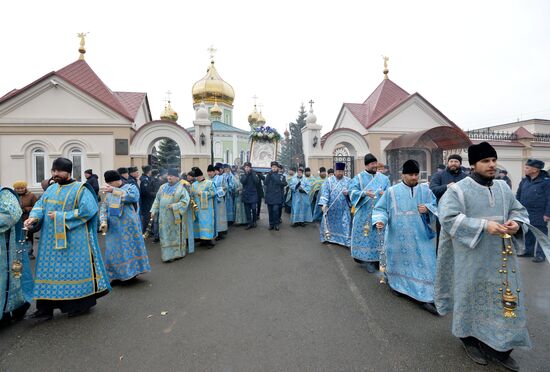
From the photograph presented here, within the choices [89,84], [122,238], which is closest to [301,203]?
[122,238]

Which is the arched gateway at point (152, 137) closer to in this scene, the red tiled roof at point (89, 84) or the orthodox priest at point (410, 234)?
the red tiled roof at point (89, 84)

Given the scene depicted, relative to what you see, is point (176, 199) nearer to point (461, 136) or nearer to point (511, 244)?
point (511, 244)

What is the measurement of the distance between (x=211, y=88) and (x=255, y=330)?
3264 centimetres

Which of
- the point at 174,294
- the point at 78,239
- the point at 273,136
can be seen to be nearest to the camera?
the point at 78,239

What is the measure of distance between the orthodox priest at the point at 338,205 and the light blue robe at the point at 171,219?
125 inches

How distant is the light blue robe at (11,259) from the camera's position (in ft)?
10.6

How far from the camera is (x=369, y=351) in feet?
9.21

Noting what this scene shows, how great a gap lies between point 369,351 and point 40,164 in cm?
1539

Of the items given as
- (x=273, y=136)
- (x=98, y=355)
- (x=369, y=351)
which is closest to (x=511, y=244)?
(x=369, y=351)

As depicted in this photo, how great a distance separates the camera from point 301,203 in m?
10.0

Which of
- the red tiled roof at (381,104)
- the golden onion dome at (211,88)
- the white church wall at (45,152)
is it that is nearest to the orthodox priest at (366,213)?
the red tiled roof at (381,104)

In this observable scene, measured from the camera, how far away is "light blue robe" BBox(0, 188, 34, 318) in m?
3.24

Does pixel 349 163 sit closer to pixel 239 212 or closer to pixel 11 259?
pixel 239 212

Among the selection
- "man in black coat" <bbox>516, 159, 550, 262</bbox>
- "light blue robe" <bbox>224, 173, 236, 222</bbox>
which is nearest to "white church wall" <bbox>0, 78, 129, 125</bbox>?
"light blue robe" <bbox>224, 173, 236, 222</bbox>
